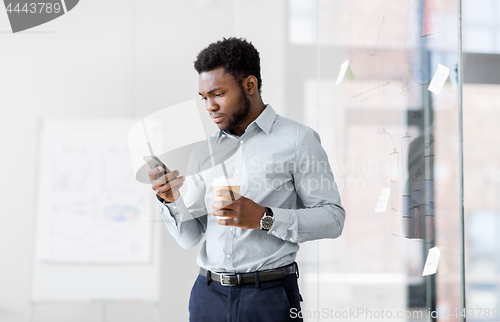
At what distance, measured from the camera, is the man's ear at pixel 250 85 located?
1.44 meters

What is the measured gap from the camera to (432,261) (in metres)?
1.44

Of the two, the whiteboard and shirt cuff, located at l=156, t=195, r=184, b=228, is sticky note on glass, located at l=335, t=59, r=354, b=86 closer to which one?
shirt cuff, located at l=156, t=195, r=184, b=228

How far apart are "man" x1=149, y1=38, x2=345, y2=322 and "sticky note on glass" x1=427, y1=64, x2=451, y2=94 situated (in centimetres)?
46

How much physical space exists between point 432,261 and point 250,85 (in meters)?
0.89

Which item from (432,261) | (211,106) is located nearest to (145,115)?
(211,106)

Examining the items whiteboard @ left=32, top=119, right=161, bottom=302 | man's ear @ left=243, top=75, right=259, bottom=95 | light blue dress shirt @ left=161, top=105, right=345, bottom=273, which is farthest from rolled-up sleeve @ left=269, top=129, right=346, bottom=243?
whiteboard @ left=32, top=119, right=161, bottom=302

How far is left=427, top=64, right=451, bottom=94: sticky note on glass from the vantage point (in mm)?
1390

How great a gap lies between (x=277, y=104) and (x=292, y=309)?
4.25 feet

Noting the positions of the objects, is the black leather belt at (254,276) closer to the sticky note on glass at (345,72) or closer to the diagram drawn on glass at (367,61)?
the diagram drawn on glass at (367,61)

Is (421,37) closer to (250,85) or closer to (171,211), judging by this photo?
(250,85)

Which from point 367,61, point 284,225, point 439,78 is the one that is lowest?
point 284,225

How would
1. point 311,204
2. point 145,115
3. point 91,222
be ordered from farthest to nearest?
1. point 145,115
2. point 91,222
3. point 311,204

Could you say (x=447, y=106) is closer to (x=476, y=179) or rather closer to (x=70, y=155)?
(x=476, y=179)

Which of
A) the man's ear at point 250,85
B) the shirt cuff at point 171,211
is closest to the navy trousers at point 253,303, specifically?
the shirt cuff at point 171,211
